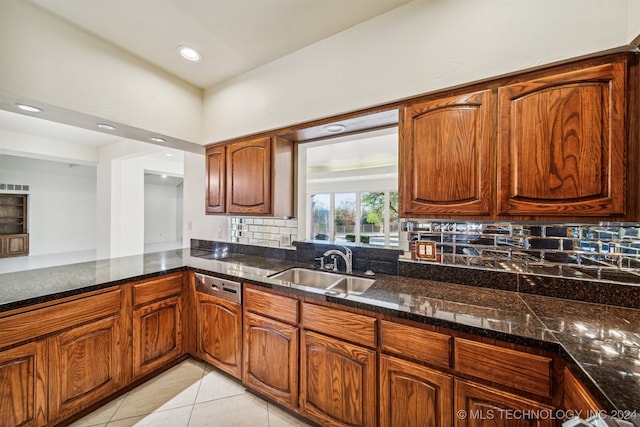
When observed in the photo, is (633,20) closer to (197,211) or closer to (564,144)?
(564,144)

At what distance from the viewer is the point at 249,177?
2.17 metres

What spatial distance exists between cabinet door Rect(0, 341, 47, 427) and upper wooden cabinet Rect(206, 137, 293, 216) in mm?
1463

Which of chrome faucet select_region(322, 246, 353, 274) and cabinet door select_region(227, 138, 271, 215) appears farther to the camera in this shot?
cabinet door select_region(227, 138, 271, 215)

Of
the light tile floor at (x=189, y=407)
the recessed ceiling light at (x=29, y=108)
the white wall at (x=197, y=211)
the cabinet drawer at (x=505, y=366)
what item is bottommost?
the light tile floor at (x=189, y=407)

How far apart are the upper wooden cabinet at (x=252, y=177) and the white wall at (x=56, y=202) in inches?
288

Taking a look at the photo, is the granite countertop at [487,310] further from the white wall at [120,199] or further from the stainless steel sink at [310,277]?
the white wall at [120,199]

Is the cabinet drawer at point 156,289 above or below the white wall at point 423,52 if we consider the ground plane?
below

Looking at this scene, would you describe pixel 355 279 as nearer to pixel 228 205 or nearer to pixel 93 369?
pixel 228 205

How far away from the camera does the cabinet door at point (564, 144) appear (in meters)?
1.04

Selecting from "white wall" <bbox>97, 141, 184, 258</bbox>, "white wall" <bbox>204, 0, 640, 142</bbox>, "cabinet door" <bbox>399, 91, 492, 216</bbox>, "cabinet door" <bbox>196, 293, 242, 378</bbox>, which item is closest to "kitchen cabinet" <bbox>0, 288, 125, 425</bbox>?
"cabinet door" <bbox>196, 293, 242, 378</bbox>

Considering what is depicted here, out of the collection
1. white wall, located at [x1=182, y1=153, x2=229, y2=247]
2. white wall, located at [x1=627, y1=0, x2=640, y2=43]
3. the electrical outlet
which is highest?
white wall, located at [x1=627, y1=0, x2=640, y2=43]

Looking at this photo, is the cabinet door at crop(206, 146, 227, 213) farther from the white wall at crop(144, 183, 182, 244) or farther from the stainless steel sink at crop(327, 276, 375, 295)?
the white wall at crop(144, 183, 182, 244)

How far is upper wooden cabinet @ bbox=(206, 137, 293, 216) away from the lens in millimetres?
2070

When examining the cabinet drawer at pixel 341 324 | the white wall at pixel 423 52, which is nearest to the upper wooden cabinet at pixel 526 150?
the white wall at pixel 423 52
